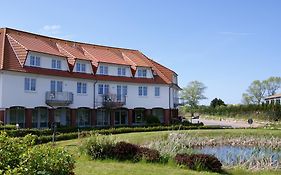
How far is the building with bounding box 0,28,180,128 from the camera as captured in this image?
132ft

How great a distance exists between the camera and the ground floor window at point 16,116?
40.4 meters

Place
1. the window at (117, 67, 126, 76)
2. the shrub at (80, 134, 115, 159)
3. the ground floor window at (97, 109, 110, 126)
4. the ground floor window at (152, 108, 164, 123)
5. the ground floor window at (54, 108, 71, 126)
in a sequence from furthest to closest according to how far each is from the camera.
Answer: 1. the ground floor window at (152, 108, 164, 123)
2. the window at (117, 67, 126, 76)
3. the ground floor window at (97, 109, 110, 126)
4. the ground floor window at (54, 108, 71, 126)
5. the shrub at (80, 134, 115, 159)

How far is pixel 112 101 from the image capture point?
49.0m

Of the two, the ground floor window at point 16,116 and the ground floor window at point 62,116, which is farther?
the ground floor window at point 62,116

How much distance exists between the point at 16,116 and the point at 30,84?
12.4 feet

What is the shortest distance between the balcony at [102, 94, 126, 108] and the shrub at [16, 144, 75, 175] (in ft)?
129

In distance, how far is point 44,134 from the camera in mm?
32125

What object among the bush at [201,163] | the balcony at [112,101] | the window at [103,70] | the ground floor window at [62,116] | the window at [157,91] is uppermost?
the window at [103,70]

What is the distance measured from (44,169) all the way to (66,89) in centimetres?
3732

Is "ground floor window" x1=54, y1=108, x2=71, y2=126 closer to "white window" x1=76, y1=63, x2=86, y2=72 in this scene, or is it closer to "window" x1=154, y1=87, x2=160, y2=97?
"white window" x1=76, y1=63, x2=86, y2=72

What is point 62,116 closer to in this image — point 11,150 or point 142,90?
point 142,90

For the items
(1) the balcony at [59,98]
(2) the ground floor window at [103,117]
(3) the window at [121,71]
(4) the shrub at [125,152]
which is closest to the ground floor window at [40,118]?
(1) the balcony at [59,98]

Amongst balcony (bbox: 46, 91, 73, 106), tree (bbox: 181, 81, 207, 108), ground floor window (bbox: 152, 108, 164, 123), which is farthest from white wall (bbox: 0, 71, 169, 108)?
tree (bbox: 181, 81, 207, 108)

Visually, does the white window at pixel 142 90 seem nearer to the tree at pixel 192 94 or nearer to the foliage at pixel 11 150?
the foliage at pixel 11 150
